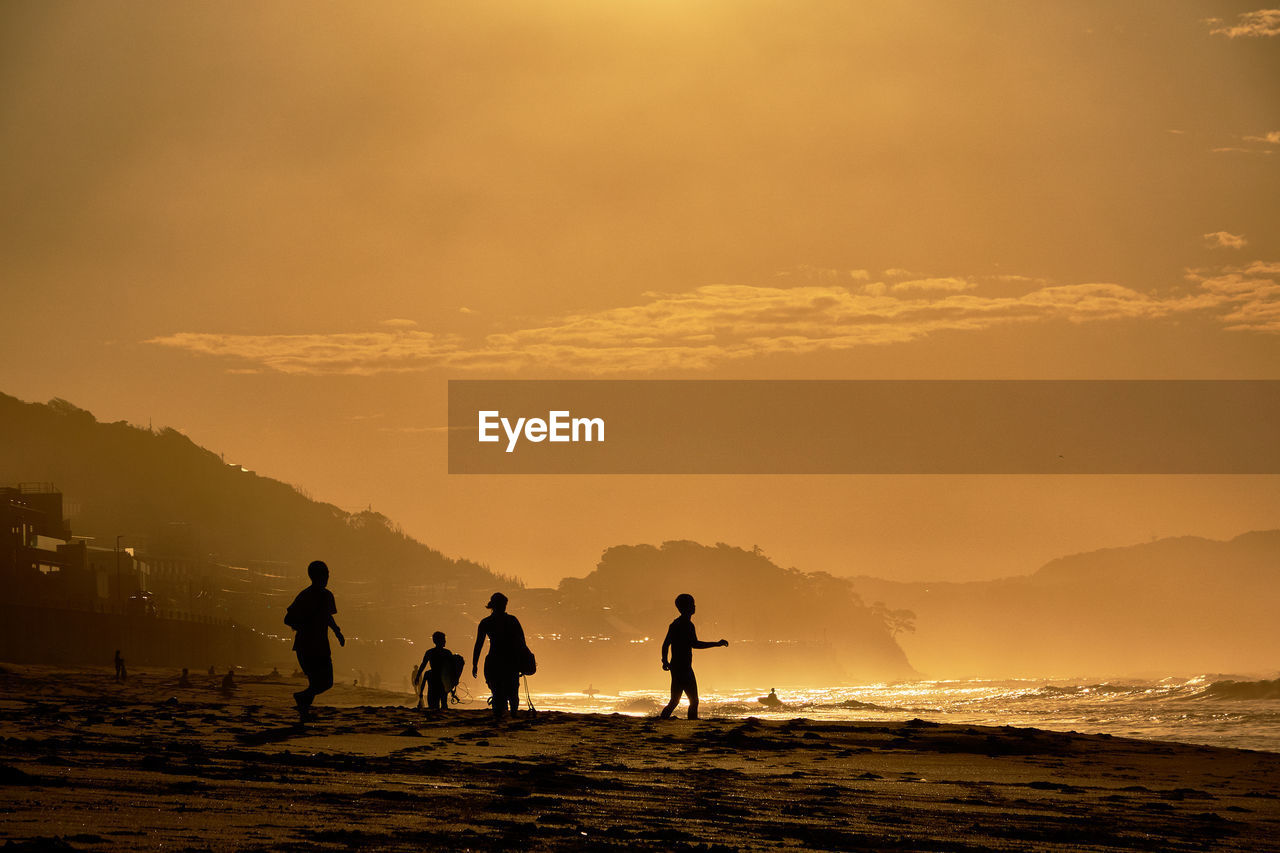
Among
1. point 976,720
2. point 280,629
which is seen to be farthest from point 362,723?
point 280,629

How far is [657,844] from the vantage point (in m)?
6.62

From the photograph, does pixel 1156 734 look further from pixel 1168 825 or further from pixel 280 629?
pixel 280 629

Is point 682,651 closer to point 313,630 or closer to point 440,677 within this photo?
point 440,677

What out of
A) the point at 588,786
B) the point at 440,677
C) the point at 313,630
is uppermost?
the point at 313,630

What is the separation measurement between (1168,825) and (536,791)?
159 inches

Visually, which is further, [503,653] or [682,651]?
[682,651]

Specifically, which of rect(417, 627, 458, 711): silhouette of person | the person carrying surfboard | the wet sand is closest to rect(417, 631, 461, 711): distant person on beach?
rect(417, 627, 458, 711): silhouette of person

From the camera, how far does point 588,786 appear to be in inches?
364

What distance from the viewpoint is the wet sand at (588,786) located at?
6.55m

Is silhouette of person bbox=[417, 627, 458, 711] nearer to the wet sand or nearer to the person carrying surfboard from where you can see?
the person carrying surfboard

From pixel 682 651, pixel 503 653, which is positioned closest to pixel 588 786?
pixel 503 653

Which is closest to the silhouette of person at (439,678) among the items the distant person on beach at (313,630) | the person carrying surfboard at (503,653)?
the person carrying surfboard at (503,653)

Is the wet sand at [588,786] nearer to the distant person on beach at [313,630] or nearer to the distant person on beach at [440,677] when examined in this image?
the distant person on beach at [313,630]

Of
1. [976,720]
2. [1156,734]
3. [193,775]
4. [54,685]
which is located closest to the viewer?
[193,775]
